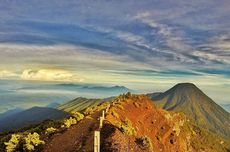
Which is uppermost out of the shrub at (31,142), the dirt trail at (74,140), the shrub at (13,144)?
the dirt trail at (74,140)

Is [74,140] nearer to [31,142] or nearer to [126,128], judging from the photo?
[31,142]

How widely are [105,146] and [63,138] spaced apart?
1701cm

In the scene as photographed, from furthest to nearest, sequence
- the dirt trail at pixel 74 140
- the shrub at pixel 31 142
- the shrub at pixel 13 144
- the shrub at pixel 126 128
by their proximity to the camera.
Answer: the shrub at pixel 126 128
the shrub at pixel 13 144
the shrub at pixel 31 142
the dirt trail at pixel 74 140

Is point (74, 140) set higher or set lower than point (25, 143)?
higher

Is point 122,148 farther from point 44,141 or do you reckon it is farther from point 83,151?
point 44,141

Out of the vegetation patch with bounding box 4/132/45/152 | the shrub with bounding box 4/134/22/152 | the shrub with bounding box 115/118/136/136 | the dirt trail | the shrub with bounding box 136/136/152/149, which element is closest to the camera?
the dirt trail

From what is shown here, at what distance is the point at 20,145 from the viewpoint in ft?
252

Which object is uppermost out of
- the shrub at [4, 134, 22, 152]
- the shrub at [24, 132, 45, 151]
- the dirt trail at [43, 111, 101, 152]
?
the dirt trail at [43, 111, 101, 152]

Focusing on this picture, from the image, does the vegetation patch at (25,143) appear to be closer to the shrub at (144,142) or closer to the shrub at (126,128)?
the shrub at (126,128)

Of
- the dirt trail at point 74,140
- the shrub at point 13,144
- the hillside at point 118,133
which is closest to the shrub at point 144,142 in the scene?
the hillside at point 118,133

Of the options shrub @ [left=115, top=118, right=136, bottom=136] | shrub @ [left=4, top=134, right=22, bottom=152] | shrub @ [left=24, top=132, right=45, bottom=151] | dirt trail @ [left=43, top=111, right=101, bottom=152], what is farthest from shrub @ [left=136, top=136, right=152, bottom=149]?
shrub @ [left=4, top=134, right=22, bottom=152]

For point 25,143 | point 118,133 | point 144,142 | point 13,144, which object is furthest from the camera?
point 13,144

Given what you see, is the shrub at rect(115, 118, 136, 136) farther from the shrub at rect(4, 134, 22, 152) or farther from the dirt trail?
the shrub at rect(4, 134, 22, 152)

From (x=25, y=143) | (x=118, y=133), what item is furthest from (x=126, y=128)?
(x=25, y=143)
